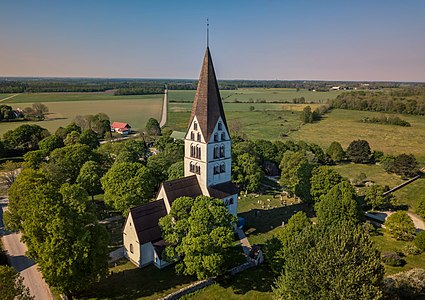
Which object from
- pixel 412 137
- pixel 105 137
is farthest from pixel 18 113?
pixel 412 137

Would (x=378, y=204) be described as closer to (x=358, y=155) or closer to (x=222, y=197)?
(x=222, y=197)

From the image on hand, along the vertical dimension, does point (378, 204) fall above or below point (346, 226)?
below

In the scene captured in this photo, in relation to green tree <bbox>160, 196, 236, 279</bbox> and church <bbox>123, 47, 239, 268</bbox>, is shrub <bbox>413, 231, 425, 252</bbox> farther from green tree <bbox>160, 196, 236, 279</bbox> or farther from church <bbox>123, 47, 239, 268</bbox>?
green tree <bbox>160, 196, 236, 279</bbox>

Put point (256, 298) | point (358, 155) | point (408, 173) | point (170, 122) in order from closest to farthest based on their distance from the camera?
point (256, 298), point (408, 173), point (358, 155), point (170, 122)

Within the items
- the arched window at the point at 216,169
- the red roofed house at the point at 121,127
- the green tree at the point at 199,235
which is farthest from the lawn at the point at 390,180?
the red roofed house at the point at 121,127

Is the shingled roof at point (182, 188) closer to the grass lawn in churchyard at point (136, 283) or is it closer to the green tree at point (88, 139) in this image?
the grass lawn in churchyard at point (136, 283)

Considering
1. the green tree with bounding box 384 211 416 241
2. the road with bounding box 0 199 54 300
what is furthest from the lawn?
the road with bounding box 0 199 54 300
